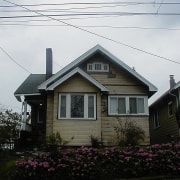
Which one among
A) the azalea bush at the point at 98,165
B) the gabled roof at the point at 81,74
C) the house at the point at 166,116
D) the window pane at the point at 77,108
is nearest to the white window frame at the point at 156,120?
the house at the point at 166,116

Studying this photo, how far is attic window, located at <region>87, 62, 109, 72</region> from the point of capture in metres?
22.4

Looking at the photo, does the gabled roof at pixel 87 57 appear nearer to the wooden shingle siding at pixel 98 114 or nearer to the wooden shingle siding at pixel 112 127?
the wooden shingle siding at pixel 98 114

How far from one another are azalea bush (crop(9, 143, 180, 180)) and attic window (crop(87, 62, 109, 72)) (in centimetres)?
809

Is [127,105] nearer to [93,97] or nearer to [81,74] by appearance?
[93,97]

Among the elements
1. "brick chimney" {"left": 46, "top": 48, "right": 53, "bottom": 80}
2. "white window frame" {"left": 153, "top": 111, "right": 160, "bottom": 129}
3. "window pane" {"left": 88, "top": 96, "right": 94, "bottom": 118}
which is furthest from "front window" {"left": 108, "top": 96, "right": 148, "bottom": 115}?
"white window frame" {"left": 153, "top": 111, "right": 160, "bottom": 129}

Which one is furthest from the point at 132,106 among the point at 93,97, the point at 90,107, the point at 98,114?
the point at 90,107

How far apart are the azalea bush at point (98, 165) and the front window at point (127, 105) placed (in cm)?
604

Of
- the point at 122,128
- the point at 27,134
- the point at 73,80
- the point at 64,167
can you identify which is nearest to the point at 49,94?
the point at 73,80

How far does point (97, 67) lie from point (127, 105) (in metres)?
3.23

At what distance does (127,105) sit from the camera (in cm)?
2127

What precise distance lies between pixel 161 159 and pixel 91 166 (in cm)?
300

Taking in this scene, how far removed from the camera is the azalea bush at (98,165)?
13.7m

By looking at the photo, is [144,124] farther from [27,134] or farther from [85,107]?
[27,134]

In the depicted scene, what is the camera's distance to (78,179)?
13.6m
